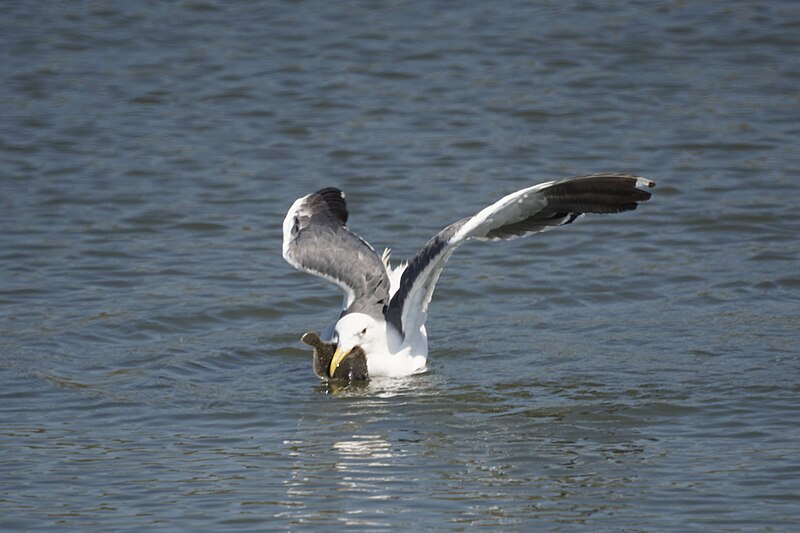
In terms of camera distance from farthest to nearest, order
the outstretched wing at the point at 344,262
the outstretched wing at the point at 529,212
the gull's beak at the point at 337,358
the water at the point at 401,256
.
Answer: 1. the outstretched wing at the point at 344,262
2. the gull's beak at the point at 337,358
3. the outstretched wing at the point at 529,212
4. the water at the point at 401,256

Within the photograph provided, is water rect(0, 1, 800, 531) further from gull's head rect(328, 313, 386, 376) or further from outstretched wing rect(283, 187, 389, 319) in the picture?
outstretched wing rect(283, 187, 389, 319)

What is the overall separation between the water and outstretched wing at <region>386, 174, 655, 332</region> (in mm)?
726

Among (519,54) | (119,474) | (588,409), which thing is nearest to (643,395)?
(588,409)

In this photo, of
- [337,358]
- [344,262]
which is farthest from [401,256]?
[337,358]

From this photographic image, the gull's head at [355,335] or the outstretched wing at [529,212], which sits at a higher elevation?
the outstretched wing at [529,212]

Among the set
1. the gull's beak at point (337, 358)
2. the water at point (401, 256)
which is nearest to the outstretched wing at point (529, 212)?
the gull's beak at point (337, 358)

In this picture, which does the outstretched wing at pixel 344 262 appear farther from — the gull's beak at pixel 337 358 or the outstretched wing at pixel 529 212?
the gull's beak at pixel 337 358

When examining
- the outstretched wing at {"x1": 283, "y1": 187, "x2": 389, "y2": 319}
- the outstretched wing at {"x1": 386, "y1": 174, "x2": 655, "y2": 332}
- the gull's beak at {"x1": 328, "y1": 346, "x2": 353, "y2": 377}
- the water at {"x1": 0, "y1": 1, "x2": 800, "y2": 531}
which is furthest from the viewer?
the outstretched wing at {"x1": 283, "y1": 187, "x2": 389, "y2": 319}

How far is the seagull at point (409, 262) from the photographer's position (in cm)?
773

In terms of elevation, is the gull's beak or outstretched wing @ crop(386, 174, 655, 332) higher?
outstretched wing @ crop(386, 174, 655, 332)

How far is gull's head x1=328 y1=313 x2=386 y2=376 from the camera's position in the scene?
816 centimetres

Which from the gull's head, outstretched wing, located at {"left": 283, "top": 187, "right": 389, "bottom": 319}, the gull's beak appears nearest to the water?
the gull's beak

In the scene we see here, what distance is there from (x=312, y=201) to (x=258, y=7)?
9878 millimetres

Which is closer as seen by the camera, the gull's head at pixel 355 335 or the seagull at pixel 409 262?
the seagull at pixel 409 262
